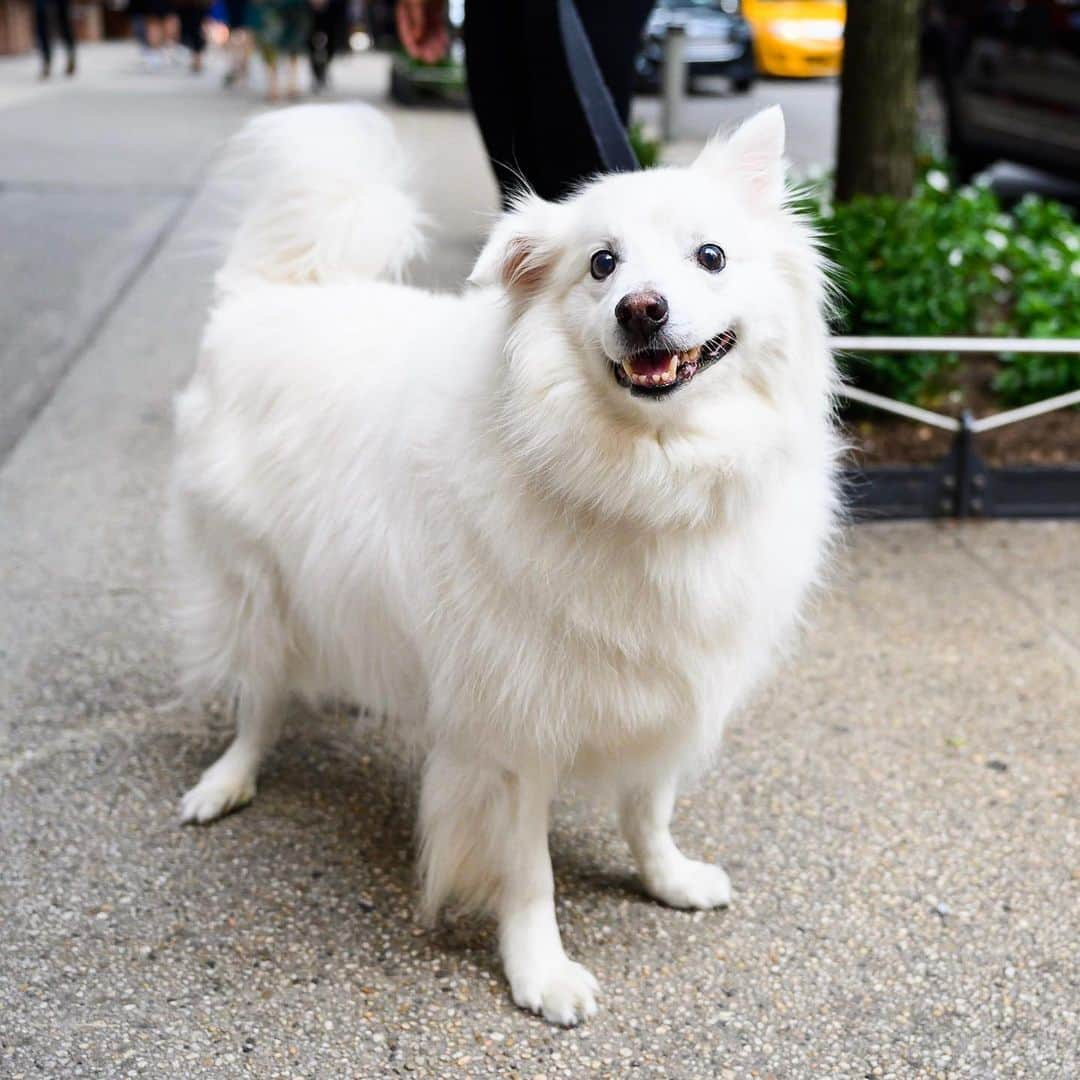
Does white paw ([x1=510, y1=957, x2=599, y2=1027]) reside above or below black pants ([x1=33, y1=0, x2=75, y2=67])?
below

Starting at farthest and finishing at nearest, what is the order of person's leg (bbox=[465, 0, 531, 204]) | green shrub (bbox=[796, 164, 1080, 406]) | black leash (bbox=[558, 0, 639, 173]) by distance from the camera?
1. green shrub (bbox=[796, 164, 1080, 406])
2. person's leg (bbox=[465, 0, 531, 204])
3. black leash (bbox=[558, 0, 639, 173])

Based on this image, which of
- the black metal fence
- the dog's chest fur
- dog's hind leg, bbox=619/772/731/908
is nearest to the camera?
the dog's chest fur

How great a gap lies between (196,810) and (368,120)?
1730mm

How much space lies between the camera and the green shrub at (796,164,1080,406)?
520cm

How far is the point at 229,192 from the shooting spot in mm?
3557

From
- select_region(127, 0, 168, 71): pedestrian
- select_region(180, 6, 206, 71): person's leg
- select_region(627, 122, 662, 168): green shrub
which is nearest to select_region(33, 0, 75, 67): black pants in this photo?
select_region(127, 0, 168, 71): pedestrian

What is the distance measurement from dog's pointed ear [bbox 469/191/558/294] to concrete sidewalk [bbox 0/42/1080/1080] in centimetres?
139

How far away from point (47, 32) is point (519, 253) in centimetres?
1972

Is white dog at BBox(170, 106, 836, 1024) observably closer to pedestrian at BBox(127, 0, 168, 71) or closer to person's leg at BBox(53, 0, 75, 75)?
person's leg at BBox(53, 0, 75, 75)

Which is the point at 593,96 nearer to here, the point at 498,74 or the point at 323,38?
the point at 498,74

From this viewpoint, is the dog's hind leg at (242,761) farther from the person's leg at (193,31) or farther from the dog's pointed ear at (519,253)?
the person's leg at (193,31)

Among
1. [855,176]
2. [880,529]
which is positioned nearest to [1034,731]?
[880,529]

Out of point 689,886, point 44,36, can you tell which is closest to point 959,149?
point 689,886

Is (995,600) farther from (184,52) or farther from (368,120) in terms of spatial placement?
(184,52)
